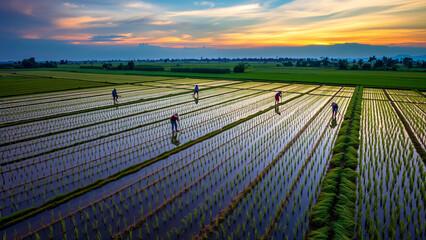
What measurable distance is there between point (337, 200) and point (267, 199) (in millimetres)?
1748

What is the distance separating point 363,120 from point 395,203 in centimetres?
968

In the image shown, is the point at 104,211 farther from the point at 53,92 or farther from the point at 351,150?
the point at 53,92

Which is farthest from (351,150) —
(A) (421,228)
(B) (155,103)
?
(B) (155,103)

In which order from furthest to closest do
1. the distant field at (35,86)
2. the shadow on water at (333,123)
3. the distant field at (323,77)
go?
the distant field at (323,77) < the distant field at (35,86) < the shadow on water at (333,123)

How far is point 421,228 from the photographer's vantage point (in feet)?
16.7

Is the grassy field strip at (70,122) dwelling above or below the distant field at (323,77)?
below

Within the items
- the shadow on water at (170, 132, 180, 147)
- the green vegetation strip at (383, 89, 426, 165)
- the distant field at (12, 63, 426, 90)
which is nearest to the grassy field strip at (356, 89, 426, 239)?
the green vegetation strip at (383, 89, 426, 165)

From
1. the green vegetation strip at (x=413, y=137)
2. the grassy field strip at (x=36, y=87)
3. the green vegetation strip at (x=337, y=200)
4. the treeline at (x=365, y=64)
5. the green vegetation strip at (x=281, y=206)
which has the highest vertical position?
the treeline at (x=365, y=64)

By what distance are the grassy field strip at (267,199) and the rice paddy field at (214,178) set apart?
3 cm

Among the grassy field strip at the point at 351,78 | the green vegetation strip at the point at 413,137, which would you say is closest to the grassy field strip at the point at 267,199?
the green vegetation strip at the point at 413,137

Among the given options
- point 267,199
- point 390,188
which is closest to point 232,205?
point 267,199

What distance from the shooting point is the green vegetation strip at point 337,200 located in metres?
5.02

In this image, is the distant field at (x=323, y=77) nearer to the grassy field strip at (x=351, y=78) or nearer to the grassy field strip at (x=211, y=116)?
the grassy field strip at (x=351, y=78)

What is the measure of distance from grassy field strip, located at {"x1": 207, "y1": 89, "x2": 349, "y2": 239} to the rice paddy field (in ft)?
0.11
